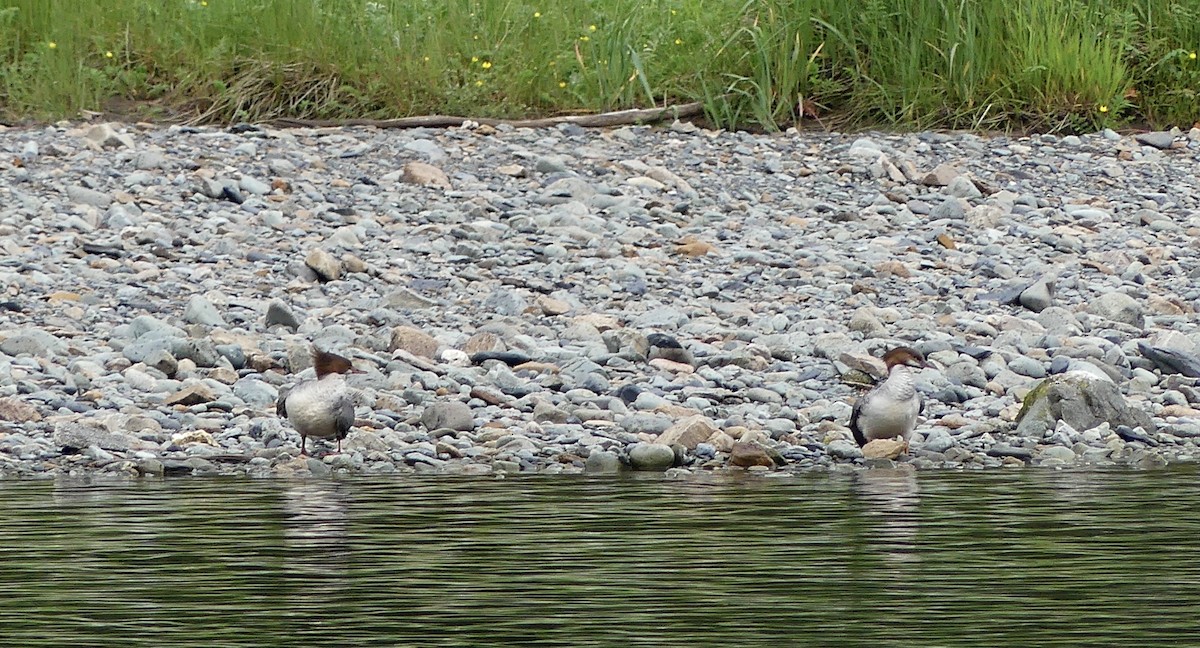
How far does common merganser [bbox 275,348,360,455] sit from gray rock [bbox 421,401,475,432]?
417 mm

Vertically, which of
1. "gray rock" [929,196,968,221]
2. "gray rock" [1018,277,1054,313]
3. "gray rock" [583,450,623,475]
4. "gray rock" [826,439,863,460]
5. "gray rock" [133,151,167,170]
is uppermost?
"gray rock" [583,450,623,475]

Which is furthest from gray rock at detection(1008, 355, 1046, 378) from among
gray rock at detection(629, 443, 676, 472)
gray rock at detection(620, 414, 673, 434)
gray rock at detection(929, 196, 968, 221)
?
gray rock at detection(929, 196, 968, 221)

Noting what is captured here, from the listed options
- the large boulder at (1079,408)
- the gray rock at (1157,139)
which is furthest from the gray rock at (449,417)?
the gray rock at (1157,139)

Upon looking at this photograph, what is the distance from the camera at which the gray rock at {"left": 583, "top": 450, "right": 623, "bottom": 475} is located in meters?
7.18

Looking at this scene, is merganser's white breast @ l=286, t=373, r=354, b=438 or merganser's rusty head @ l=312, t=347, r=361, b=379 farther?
merganser's rusty head @ l=312, t=347, r=361, b=379

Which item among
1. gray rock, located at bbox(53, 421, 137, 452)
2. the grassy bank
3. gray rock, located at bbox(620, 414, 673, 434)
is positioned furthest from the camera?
the grassy bank

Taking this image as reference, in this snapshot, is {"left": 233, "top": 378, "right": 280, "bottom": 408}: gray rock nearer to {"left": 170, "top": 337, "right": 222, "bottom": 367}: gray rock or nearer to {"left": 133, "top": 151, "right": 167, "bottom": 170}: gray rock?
{"left": 170, "top": 337, "right": 222, "bottom": 367}: gray rock

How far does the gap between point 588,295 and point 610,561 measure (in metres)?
4.82

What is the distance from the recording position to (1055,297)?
10.0m

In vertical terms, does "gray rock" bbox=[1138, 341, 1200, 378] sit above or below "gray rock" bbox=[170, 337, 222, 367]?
below

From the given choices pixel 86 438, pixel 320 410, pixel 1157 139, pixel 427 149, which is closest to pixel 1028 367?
pixel 320 410

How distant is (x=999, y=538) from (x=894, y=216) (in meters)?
6.28

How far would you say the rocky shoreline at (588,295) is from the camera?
24.8 feet

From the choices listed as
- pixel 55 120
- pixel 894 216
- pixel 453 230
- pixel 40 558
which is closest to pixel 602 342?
pixel 453 230
